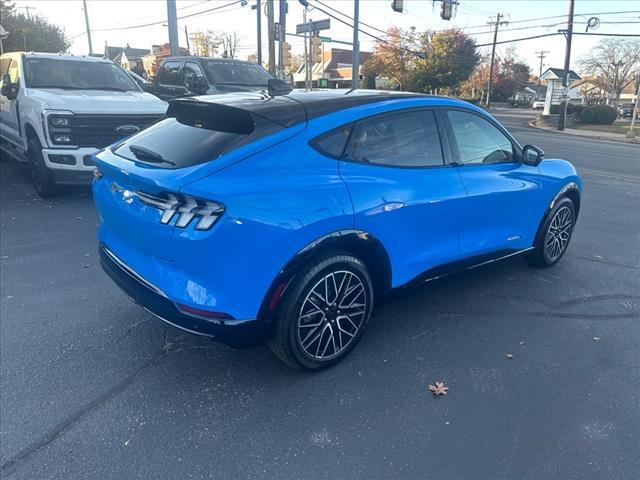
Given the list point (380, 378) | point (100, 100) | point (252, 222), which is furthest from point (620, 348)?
point (100, 100)

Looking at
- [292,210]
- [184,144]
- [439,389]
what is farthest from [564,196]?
[184,144]

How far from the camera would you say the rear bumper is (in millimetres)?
2688

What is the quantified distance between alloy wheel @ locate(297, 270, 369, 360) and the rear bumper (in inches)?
11.8

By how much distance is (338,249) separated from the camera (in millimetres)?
2988

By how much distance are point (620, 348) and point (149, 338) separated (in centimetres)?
342

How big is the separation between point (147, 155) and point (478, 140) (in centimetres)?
254

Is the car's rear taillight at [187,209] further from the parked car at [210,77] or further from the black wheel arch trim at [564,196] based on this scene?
the parked car at [210,77]

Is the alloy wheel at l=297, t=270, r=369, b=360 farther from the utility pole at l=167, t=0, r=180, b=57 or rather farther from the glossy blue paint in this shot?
the utility pole at l=167, t=0, r=180, b=57

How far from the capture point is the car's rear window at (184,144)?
9.17ft

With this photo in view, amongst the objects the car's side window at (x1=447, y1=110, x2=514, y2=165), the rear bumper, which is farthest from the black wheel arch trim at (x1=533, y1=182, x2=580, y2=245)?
the rear bumper

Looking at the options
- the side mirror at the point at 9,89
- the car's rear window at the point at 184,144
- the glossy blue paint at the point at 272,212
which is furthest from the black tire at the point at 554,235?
the side mirror at the point at 9,89

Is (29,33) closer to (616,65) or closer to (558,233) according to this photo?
(558,233)

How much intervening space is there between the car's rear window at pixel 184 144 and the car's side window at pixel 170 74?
9768mm

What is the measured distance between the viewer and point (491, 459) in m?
2.50
